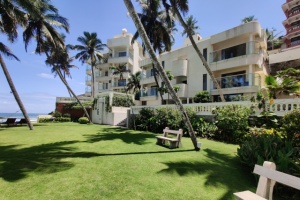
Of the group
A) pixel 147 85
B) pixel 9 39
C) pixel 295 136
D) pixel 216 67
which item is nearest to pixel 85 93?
pixel 147 85

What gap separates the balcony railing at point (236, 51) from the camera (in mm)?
19703

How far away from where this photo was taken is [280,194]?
15.3 feet

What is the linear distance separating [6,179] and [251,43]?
21.3 m

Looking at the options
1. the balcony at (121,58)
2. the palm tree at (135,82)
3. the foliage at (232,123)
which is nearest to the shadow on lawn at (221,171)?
the foliage at (232,123)

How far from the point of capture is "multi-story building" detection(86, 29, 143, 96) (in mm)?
38312

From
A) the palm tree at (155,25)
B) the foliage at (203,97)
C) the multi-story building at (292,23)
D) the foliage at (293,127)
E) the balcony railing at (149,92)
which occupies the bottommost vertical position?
the foliage at (293,127)

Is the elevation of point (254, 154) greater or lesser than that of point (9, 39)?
lesser

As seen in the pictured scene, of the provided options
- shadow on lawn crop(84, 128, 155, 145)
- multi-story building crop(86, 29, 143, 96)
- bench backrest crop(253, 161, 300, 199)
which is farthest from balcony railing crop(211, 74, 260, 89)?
multi-story building crop(86, 29, 143, 96)

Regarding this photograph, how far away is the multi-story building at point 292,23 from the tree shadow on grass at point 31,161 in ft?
138

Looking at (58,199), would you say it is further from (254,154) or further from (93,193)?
(254,154)

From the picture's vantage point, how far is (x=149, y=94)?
93.4 ft

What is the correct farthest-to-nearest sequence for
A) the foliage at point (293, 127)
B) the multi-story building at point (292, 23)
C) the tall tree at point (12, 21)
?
the multi-story building at point (292, 23) → the tall tree at point (12, 21) → the foliage at point (293, 127)

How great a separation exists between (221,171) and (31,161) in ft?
20.1

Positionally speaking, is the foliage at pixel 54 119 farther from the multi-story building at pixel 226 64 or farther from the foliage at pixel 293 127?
the foliage at pixel 293 127
